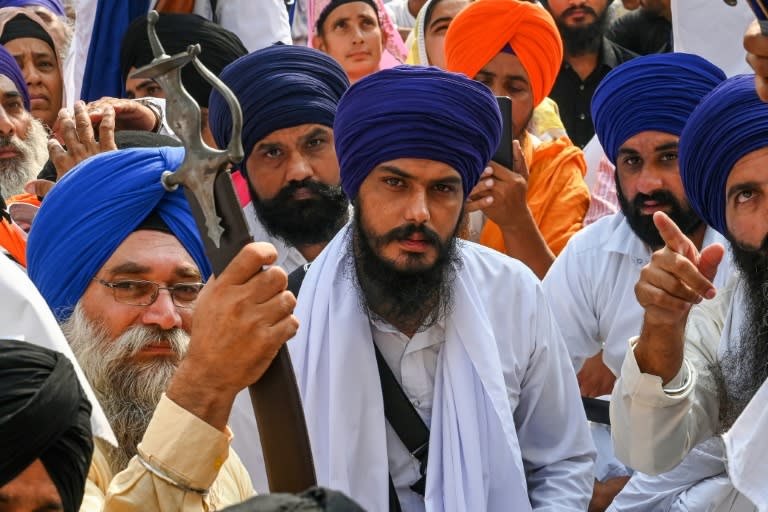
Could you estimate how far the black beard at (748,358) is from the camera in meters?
4.48

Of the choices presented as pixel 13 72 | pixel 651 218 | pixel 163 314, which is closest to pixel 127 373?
pixel 163 314

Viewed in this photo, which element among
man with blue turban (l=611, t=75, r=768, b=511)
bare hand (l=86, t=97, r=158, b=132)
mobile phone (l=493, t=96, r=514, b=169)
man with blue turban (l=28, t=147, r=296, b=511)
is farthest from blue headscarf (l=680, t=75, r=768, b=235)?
bare hand (l=86, t=97, r=158, b=132)

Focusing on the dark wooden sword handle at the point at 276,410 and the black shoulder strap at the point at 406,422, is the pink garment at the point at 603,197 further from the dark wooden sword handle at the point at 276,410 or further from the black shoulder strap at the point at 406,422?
the dark wooden sword handle at the point at 276,410

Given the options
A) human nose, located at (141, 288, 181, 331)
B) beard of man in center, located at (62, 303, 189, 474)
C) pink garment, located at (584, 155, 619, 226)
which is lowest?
beard of man in center, located at (62, 303, 189, 474)

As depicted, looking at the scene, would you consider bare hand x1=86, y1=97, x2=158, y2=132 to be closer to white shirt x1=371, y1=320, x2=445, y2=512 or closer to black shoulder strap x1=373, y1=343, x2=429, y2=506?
white shirt x1=371, y1=320, x2=445, y2=512

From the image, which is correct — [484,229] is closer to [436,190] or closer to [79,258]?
[436,190]

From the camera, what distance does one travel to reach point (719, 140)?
16.1ft

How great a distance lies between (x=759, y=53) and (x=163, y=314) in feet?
6.21

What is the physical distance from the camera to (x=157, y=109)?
603 cm

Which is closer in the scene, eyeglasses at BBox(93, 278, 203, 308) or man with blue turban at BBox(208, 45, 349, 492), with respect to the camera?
eyeglasses at BBox(93, 278, 203, 308)

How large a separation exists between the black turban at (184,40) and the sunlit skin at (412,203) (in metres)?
2.43

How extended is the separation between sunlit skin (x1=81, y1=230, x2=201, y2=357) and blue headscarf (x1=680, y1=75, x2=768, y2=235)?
1.82m

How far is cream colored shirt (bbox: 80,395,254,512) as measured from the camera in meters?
3.03

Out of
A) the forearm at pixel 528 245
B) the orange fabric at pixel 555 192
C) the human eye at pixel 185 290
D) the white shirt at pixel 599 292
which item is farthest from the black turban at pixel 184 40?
the human eye at pixel 185 290
